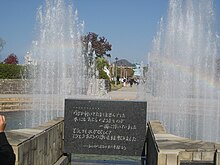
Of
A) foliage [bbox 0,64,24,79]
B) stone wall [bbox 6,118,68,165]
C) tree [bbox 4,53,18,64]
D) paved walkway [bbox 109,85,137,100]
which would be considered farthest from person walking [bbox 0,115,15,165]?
tree [bbox 4,53,18,64]

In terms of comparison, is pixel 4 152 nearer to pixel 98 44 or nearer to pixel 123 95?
pixel 123 95

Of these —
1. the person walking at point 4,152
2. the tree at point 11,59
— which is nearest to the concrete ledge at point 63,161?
the person walking at point 4,152

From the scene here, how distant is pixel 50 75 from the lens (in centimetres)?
2308

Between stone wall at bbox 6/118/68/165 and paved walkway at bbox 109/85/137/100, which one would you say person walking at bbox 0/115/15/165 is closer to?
stone wall at bbox 6/118/68/165

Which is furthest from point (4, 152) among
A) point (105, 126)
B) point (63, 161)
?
point (63, 161)

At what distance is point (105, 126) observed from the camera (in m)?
6.63

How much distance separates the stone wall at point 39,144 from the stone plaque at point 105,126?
262 millimetres

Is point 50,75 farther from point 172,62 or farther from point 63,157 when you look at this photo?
point 63,157

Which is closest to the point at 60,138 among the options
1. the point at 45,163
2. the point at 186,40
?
the point at 45,163

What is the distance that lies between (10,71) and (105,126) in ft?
89.8

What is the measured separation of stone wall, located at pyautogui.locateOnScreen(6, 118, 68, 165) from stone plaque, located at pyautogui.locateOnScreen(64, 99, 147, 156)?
262 millimetres

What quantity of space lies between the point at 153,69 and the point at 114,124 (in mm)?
16322

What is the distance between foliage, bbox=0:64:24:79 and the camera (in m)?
32.4

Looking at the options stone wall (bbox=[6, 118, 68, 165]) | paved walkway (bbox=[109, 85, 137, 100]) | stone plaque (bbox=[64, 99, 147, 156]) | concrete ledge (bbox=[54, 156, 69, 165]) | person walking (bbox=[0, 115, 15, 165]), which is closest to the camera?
person walking (bbox=[0, 115, 15, 165])
